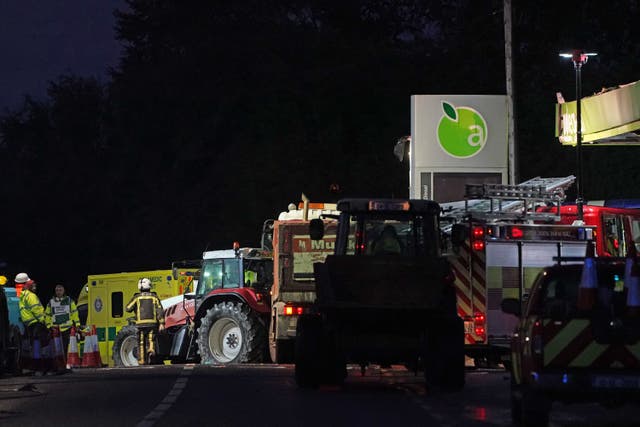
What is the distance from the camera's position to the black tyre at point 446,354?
874 inches

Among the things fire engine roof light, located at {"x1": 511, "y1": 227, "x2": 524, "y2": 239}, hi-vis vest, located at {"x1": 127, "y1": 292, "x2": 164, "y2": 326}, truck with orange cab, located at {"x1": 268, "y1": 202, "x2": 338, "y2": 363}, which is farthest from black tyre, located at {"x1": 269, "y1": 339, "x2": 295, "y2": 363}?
hi-vis vest, located at {"x1": 127, "y1": 292, "x2": 164, "y2": 326}

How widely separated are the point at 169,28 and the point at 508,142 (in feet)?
125

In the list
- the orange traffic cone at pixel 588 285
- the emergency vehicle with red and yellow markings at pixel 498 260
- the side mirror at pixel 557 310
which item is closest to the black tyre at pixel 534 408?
the side mirror at pixel 557 310

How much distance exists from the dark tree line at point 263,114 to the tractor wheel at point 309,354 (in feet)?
97.9

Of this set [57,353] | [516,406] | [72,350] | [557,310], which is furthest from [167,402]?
[72,350]

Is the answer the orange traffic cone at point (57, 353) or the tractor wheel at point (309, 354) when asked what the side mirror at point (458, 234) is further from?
the orange traffic cone at point (57, 353)

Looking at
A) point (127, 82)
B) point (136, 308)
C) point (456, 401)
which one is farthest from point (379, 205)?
point (127, 82)

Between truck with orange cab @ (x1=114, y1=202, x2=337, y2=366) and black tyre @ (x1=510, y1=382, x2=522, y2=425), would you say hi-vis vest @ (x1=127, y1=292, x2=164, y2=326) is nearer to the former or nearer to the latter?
truck with orange cab @ (x1=114, y1=202, x2=337, y2=366)

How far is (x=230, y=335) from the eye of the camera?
3278cm

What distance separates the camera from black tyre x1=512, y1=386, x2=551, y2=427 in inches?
619

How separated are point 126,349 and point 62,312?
→ 6.02 m

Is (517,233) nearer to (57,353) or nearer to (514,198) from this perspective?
(514,198)

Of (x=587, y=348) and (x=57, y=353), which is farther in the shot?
(x=57, y=353)

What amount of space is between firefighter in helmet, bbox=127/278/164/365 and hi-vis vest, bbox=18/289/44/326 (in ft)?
21.4
